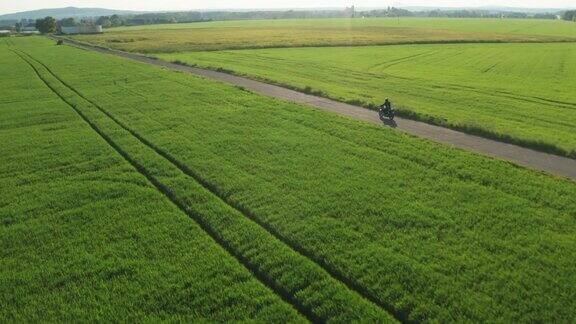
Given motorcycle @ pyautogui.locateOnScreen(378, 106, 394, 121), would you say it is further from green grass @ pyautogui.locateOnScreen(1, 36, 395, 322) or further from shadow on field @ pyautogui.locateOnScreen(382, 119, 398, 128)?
green grass @ pyautogui.locateOnScreen(1, 36, 395, 322)

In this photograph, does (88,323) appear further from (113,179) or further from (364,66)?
(364,66)

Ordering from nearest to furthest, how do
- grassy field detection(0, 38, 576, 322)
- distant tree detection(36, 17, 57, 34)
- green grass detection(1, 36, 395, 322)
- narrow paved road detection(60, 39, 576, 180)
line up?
green grass detection(1, 36, 395, 322) < grassy field detection(0, 38, 576, 322) < narrow paved road detection(60, 39, 576, 180) < distant tree detection(36, 17, 57, 34)

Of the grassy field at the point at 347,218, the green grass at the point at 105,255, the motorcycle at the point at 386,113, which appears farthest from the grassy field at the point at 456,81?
the green grass at the point at 105,255

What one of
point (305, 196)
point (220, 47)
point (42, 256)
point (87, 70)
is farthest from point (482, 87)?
point (220, 47)

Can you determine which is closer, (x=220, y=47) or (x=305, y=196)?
(x=305, y=196)

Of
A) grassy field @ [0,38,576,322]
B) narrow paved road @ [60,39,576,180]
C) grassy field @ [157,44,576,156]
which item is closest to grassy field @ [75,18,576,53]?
grassy field @ [157,44,576,156]
